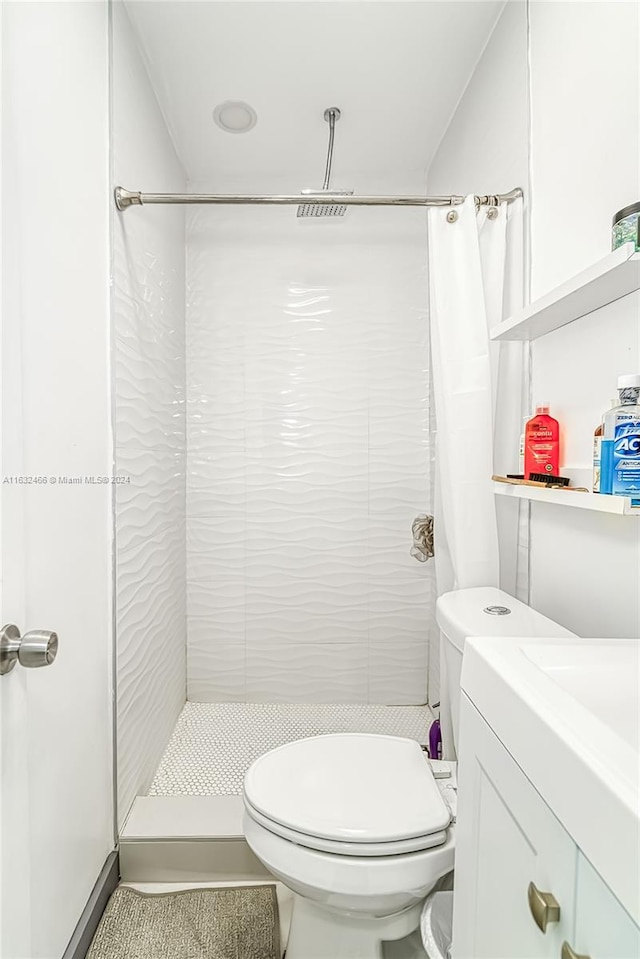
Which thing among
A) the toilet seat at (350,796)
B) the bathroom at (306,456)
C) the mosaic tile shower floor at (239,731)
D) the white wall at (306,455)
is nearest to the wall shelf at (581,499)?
the bathroom at (306,456)

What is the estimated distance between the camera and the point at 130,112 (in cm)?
169

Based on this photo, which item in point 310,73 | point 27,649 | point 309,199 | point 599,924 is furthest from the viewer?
point 310,73

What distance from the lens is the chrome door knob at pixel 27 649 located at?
2.76 ft

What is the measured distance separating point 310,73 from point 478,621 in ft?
5.79

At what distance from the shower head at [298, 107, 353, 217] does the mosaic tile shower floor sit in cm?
185

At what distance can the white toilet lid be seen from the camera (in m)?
1.11

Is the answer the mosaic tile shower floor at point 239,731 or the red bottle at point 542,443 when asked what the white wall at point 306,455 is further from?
the red bottle at point 542,443

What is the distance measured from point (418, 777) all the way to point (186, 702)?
1521 mm

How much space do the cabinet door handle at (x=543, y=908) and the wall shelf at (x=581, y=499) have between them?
0.55 meters

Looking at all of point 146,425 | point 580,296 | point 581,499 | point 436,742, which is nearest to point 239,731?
point 436,742

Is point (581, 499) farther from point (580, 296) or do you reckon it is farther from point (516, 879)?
point (516, 879)

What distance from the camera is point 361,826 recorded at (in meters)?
1.11

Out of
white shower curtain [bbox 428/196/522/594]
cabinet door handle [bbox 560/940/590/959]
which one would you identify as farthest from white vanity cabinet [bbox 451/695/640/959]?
white shower curtain [bbox 428/196/522/594]

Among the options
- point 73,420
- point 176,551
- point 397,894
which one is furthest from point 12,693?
point 176,551
